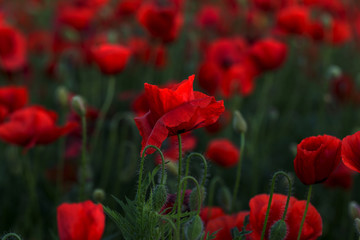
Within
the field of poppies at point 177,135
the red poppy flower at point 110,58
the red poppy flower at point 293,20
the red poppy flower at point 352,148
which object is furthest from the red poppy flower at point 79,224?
the red poppy flower at point 293,20

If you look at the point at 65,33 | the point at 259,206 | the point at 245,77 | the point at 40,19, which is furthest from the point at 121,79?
the point at 259,206

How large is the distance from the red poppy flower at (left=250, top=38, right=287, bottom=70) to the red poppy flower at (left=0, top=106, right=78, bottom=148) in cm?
88

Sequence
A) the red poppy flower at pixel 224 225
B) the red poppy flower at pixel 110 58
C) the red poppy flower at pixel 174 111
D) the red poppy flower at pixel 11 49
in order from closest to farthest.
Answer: the red poppy flower at pixel 174 111
the red poppy flower at pixel 224 225
the red poppy flower at pixel 110 58
the red poppy flower at pixel 11 49

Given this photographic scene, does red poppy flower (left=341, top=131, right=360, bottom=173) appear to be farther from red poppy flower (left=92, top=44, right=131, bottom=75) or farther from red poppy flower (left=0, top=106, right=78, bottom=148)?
red poppy flower (left=92, top=44, right=131, bottom=75)

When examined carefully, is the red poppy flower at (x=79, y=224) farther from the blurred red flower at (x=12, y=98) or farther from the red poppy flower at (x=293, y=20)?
the red poppy flower at (x=293, y=20)

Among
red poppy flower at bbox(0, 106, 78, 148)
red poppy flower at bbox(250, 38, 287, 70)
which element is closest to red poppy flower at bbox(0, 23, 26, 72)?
red poppy flower at bbox(0, 106, 78, 148)

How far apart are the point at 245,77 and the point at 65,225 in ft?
4.23

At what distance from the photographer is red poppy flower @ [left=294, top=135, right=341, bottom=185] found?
2.59ft

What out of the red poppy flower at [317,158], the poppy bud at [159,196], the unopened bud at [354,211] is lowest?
the unopened bud at [354,211]

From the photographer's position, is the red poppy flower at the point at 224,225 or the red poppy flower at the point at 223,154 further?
the red poppy flower at the point at 223,154

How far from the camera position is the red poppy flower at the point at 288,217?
2.78 feet

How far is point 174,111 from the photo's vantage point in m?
0.76

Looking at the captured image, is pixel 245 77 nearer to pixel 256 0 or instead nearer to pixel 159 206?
pixel 256 0

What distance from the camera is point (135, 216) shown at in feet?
2.62
